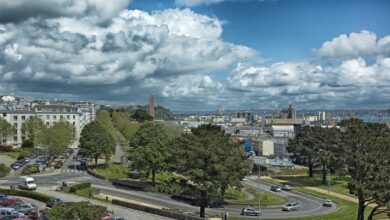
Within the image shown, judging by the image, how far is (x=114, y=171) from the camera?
10512 centimetres

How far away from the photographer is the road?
70062 mm

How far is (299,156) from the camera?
111562 millimetres

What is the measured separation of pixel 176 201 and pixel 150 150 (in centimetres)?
1257

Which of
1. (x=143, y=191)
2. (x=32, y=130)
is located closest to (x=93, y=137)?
(x=143, y=191)

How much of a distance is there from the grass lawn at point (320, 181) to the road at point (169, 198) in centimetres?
888

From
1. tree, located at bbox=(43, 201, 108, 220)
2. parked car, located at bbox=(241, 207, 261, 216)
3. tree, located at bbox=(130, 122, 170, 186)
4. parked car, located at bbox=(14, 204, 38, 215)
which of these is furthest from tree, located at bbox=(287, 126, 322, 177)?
tree, located at bbox=(43, 201, 108, 220)

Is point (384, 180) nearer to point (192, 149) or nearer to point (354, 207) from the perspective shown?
point (192, 149)

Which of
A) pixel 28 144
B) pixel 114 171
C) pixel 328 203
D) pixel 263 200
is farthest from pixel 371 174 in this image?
pixel 28 144

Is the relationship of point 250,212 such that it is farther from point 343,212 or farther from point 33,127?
point 33,127

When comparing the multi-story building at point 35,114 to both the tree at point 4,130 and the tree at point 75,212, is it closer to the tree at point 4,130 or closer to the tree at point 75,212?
the tree at point 4,130

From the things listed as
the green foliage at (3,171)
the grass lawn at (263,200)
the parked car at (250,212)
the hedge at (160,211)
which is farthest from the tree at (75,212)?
the green foliage at (3,171)

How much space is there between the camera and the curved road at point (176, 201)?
70.1 meters

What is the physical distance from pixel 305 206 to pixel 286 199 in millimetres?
5207

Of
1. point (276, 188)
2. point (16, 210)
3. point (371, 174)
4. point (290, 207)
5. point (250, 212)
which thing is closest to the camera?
point (371, 174)
